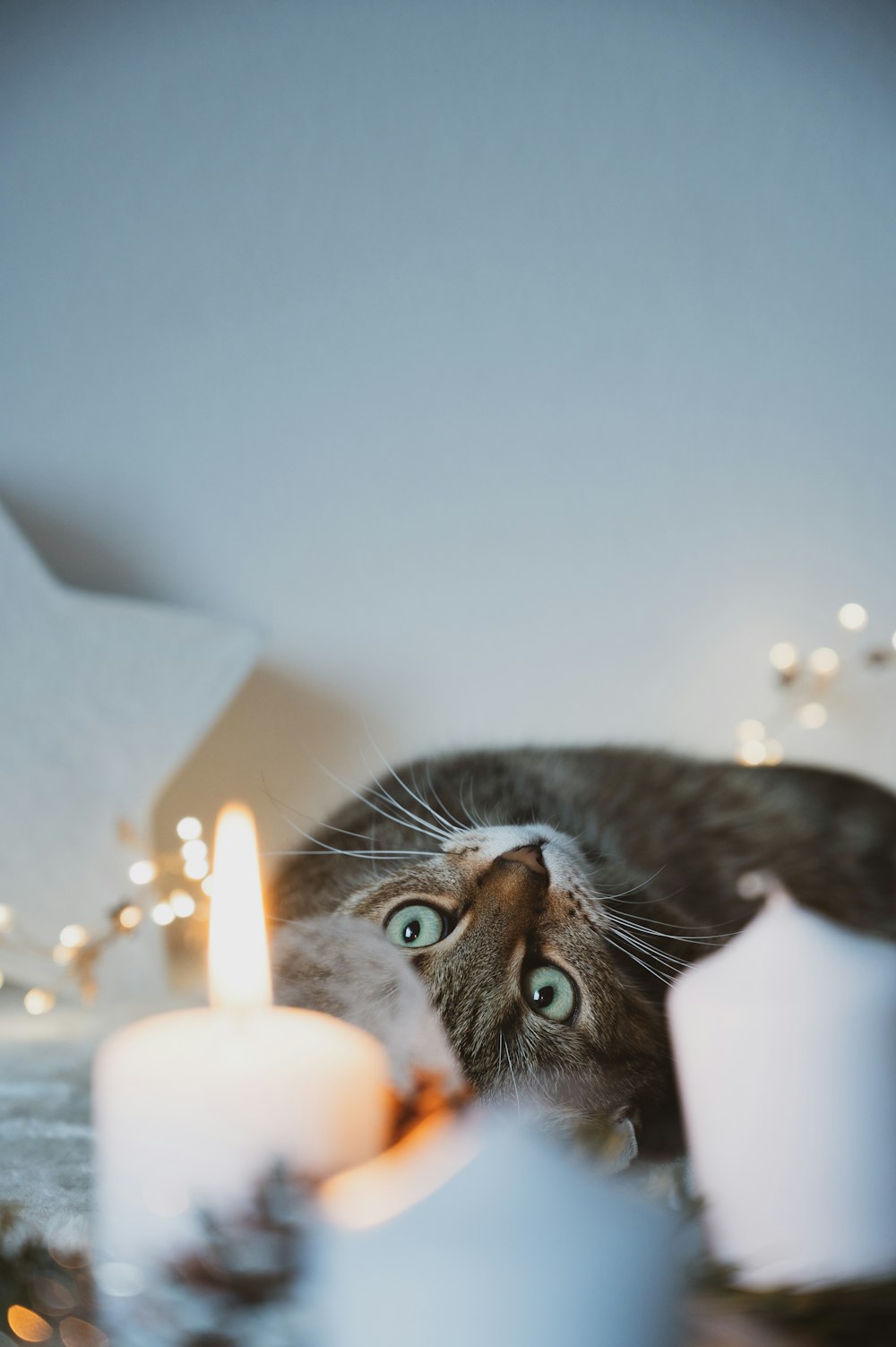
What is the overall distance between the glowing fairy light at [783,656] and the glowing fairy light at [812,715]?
0.05m

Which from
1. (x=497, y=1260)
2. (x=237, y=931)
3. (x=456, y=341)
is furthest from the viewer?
(x=456, y=341)

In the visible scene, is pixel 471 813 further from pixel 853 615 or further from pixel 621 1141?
pixel 853 615

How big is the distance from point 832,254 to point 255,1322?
1.09 meters

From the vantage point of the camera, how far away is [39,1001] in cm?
82

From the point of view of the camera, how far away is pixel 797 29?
3.27 feet

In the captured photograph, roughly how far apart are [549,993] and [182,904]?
459mm

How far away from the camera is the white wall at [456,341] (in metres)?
1.01

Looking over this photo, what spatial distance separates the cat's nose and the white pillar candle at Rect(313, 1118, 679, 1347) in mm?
337

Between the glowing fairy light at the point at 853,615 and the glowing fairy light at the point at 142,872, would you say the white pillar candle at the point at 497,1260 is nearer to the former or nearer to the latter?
the glowing fairy light at the point at 142,872

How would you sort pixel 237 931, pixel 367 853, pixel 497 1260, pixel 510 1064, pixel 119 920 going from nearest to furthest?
1. pixel 497 1260
2. pixel 237 931
3. pixel 510 1064
4. pixel 367 853
5. pixel 119 920

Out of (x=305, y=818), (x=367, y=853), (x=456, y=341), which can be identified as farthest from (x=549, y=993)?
(x=456, y=341)

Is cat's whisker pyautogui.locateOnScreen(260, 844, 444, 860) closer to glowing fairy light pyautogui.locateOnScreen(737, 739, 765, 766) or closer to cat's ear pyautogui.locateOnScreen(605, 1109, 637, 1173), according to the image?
cat's ear pyautogui.locateOnScreen(605, 1109, 637, 1173)

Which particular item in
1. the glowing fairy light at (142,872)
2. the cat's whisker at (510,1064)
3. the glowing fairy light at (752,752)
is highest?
the glowing fairy light at (752,752)

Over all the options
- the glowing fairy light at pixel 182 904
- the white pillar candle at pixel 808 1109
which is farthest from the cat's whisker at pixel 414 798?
the white pillar candle at pixel 808 1109
